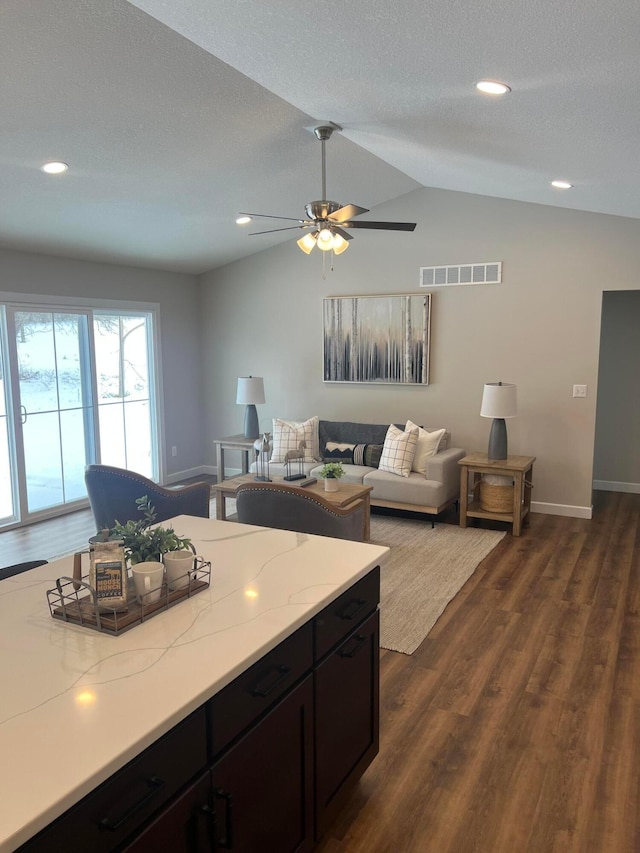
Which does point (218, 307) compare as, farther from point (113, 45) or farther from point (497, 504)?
point (113, 45)

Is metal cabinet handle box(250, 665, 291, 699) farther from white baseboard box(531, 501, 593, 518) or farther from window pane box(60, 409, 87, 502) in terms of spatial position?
window pane box(60, 409, 87, 502)

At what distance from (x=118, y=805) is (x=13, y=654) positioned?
19.7 inches

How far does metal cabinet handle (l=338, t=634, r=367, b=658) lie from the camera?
1958 millimetres

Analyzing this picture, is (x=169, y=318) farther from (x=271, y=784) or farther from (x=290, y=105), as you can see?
(x=271, y=784)

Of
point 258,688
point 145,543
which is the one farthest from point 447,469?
point 258,688

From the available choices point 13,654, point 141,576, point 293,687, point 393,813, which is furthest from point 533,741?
point 13,654

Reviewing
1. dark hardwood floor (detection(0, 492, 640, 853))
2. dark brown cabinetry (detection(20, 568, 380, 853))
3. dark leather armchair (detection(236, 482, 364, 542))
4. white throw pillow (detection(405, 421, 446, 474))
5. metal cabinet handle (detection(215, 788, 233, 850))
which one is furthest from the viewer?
white throw pillow (detection(405, 421, 446, 474))

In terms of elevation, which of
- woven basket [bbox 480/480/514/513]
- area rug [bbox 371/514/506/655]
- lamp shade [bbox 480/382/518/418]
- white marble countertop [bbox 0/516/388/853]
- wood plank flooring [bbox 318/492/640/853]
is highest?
lamp shade [bbox 480/382/518/418]

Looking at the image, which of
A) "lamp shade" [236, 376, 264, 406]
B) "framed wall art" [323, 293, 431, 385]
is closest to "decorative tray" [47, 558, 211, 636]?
"framed wall art" [323, 293, 431, 385]

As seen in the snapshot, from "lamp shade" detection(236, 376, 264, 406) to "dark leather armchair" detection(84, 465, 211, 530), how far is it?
2624 millimetres

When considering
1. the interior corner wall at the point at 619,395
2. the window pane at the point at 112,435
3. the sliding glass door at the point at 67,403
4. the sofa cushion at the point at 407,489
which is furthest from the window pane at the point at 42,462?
the interior corner wall at the point at 619,395

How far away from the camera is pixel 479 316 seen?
6016 millimetres

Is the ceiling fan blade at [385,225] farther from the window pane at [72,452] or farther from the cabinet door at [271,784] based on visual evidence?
the window pane at [72,452]

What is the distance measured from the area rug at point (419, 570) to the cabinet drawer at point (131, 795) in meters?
2.20
